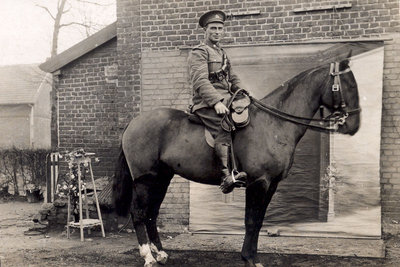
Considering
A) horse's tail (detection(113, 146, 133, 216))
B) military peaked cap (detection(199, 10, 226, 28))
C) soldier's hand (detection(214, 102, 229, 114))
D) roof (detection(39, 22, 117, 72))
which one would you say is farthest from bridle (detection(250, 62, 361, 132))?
roof (detection(39, 22, 117, 72))

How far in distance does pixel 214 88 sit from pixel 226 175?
99 cm

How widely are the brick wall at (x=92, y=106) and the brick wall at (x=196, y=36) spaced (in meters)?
0.88

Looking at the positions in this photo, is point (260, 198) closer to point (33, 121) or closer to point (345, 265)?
point (345, 265)

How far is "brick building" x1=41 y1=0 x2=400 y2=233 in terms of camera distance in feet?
20.7

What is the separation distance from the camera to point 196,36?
694 centimetres

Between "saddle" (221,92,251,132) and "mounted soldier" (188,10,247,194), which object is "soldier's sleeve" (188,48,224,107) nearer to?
"mounted soldier" (188,10,247,194)

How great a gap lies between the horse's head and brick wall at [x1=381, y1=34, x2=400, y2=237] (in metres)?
2.00

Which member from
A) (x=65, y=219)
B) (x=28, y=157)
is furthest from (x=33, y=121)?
(x=65, y=219)

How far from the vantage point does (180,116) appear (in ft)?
17.0

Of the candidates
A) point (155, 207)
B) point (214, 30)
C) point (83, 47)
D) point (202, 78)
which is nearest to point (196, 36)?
point (214, 30)

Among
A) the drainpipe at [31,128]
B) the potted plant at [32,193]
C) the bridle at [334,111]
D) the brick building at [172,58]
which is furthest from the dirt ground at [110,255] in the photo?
the drainpipe at [31,128]

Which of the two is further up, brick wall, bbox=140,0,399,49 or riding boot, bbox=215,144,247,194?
brick wall, bbox=140,0,399,49

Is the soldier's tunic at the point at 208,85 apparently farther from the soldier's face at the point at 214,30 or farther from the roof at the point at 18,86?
the roof at the point at 18,86

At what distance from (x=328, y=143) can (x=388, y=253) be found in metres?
1.76
